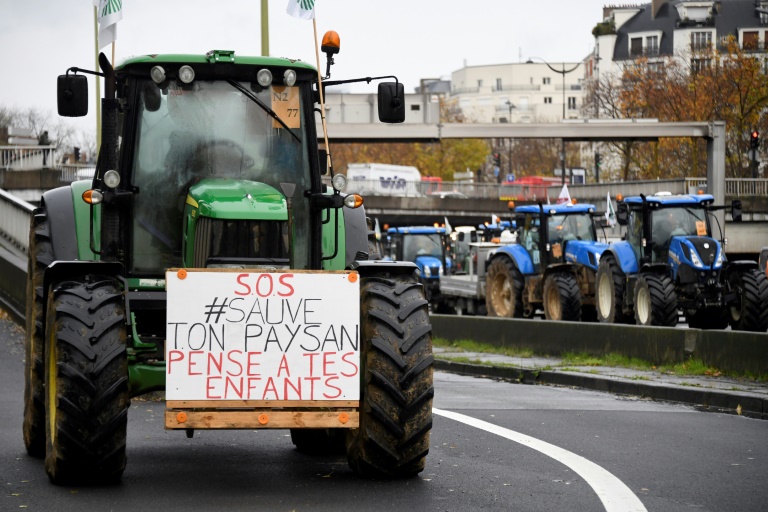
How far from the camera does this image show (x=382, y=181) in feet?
328

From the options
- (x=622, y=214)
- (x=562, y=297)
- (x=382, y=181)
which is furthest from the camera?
(x=382, y=181)

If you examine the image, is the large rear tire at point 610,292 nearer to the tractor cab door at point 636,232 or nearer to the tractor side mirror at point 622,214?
the tractor cab door at point 636,232

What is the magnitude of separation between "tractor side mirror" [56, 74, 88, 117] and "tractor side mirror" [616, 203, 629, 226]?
18.3 metres

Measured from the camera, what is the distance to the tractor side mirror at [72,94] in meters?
10.3

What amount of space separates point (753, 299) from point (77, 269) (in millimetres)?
20047

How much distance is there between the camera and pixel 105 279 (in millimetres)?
9383

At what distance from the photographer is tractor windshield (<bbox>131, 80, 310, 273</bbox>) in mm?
10391

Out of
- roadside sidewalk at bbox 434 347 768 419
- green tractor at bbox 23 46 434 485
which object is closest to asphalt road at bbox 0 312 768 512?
green tractor at bbox 23 46 434 485

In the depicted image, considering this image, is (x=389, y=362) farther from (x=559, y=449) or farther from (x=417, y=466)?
(x=559, y=449)

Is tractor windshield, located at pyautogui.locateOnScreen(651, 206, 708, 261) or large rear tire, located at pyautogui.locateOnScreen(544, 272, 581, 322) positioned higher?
tractor windshield, located at pyautogui.locateOnScreen(651, 206, 708, 261)

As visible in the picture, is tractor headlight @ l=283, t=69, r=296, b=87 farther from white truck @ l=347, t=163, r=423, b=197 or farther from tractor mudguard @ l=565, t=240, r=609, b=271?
white truck @ l=347, t=163, r=423, b=197

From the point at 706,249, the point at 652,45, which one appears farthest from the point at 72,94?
the point at 652,45

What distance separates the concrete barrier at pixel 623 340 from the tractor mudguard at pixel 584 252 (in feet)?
18.8

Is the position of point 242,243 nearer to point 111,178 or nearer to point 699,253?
point 111,178
